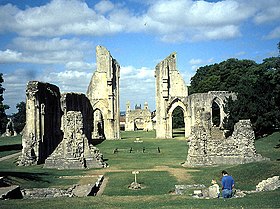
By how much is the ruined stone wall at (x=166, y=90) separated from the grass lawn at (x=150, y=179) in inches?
600

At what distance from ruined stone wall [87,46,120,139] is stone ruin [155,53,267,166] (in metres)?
5.87

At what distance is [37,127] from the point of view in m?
32.1

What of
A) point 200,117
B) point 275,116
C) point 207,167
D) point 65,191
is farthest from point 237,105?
point 65,191

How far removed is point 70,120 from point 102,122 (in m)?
28.1

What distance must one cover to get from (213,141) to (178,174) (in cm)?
540

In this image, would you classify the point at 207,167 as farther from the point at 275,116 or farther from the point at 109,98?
the point at 109,98

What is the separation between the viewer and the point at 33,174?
23.8 m

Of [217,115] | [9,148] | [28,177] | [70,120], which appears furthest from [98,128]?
[28,177]

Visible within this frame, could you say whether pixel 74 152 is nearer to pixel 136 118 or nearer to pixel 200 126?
pixel 200 126

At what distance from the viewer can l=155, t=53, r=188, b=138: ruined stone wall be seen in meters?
53.7

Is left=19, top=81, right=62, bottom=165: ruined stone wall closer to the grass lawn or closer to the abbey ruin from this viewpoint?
the abbey ruin

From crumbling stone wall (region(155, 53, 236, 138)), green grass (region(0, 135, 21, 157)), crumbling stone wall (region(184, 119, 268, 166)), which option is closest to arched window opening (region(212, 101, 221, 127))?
crumbling stone wall (region(155, 53, 236, 138))

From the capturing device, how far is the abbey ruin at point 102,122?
26844 mm

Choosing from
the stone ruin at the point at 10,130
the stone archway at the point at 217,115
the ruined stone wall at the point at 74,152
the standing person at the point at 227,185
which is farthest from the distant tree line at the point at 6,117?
the standing person at the point at 227,185
